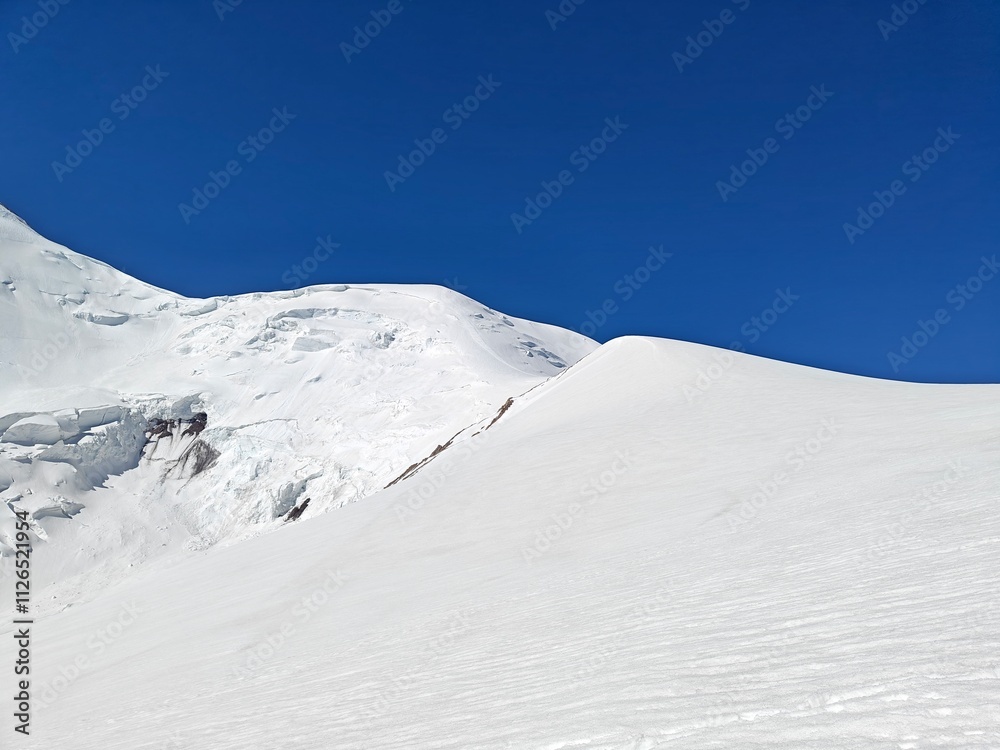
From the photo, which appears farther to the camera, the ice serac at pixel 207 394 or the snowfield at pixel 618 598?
the ice serac at pixel 207 394

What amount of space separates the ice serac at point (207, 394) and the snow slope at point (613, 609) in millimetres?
23347

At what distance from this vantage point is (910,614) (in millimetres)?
4309

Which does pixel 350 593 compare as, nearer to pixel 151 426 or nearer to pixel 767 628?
pixel 767 628

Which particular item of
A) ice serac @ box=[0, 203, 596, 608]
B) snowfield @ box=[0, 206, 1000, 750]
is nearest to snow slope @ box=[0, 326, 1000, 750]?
snowfield @ box=[0, 206, 1000, 750]

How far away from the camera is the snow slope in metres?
3.70

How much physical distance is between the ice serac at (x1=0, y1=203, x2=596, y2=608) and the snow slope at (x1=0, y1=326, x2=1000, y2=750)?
23347 mm

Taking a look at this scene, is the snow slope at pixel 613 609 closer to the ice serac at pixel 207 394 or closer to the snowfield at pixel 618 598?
the snowfield at pixel 618 598

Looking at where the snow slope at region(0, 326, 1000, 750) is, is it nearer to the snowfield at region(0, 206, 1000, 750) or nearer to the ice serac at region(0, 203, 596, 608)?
the snowfield at region(0, 206, 1000, 750)

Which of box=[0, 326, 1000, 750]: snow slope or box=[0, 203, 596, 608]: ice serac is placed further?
box=[0, 203, 596, 608]: ice serac

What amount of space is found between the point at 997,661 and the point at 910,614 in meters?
1.00

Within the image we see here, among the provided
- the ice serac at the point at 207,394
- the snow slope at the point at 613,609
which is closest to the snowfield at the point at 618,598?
the snow slope at the point at 613,609

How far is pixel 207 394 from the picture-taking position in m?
52.6

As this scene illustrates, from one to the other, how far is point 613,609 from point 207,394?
5180 cm

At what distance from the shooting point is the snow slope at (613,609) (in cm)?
370
